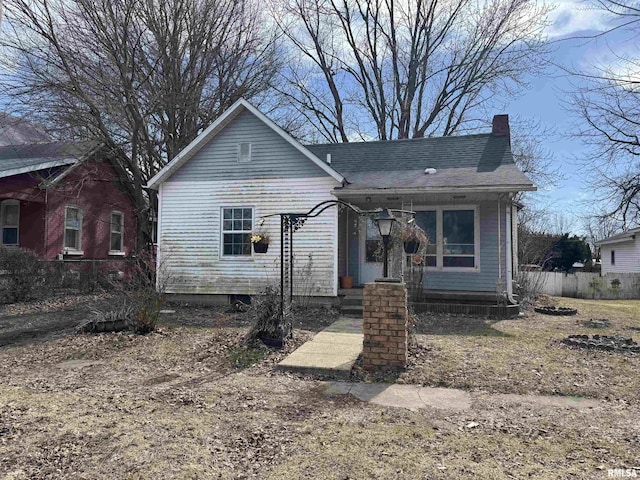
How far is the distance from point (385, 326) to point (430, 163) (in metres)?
8.07

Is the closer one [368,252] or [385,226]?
[385,226]

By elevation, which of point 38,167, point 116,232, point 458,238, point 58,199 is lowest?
point 458,238

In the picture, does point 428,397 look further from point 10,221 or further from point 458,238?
point 10,221

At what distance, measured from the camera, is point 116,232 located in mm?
20109

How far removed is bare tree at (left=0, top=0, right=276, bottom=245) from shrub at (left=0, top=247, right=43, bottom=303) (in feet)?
15.0

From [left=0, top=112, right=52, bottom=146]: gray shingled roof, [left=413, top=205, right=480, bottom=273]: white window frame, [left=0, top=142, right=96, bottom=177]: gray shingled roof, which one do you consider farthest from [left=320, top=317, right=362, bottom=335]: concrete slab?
[left=0, top=112, right=52, bottom=146]: gray shingled roof

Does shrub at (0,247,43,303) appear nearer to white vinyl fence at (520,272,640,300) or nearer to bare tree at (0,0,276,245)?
bare tree at (0,0,276,245)

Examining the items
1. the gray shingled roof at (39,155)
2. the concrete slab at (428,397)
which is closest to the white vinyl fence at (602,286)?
the concrete slab at (428,397)

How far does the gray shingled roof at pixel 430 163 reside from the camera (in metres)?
10.7

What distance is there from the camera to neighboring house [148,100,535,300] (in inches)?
451

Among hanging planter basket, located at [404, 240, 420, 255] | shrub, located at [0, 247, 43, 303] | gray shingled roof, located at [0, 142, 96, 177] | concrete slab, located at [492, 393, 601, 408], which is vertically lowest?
concrete slab, located at [492, 393, 601, 408]

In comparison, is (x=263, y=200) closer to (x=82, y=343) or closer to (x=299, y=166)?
(x=299, y=166)

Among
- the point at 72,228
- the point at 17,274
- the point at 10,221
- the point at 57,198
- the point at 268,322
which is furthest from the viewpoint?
the point at 72,228

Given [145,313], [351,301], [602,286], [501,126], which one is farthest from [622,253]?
[145,313]
